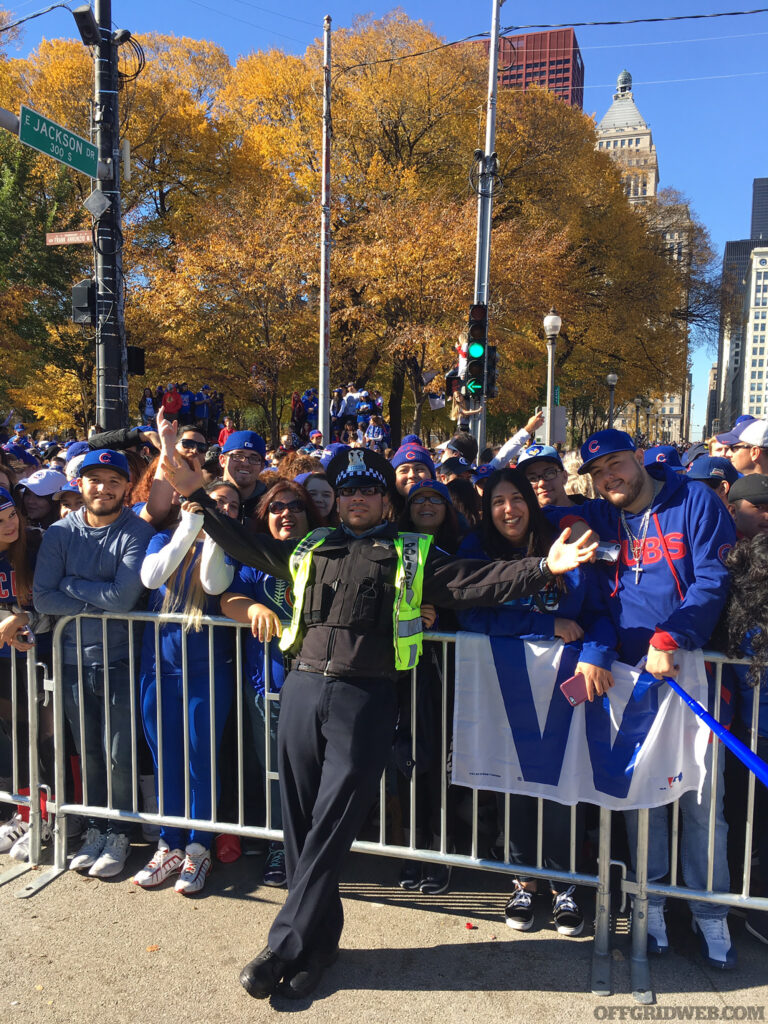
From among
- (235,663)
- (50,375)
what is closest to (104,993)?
(235,663)

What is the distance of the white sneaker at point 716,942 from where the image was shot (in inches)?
122

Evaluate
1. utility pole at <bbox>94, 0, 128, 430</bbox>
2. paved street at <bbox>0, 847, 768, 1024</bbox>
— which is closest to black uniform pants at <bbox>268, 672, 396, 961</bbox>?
paved street at <bbox>0, 847, 768, 1024</bbox>

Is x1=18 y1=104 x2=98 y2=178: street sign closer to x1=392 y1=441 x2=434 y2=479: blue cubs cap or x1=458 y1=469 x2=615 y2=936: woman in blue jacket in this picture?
x1=392 y1=441 x2=434 y2=479: blue cubs cap

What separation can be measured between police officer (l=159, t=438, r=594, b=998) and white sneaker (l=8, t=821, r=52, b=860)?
169 cm

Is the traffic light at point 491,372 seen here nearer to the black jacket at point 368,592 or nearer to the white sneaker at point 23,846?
the black jacket at point 368,592

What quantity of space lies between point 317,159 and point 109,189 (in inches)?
735

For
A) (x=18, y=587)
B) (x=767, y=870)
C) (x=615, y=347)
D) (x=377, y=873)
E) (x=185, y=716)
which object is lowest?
(x=377, y=873)

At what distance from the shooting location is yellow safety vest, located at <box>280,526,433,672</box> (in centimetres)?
311

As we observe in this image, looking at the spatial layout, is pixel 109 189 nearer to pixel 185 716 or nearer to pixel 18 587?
pixel 18 587

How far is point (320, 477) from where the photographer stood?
4617mm

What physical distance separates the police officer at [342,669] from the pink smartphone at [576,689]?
1.65 ft

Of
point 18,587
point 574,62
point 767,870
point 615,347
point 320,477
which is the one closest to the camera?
point 767,870

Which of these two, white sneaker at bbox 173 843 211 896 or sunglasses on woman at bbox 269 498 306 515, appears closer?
white sneaker at bbox 173 843 211 896

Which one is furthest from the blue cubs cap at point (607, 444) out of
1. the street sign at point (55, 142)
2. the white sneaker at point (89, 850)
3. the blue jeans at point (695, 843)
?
the street sign at point (55, 142)
